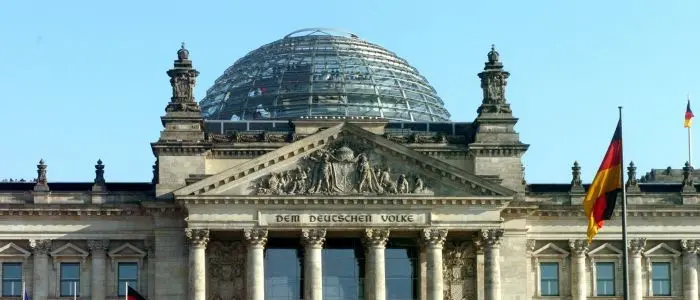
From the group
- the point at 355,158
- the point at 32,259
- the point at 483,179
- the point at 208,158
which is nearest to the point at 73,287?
the point at 32,259

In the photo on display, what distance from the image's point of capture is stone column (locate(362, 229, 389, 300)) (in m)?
105

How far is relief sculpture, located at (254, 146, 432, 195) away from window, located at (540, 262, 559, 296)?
35.0 ft

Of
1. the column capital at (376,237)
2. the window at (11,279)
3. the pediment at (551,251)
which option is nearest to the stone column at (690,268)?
the pediment at (551,251)

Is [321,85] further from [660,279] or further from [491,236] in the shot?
[660,279]

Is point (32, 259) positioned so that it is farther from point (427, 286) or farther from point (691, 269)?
point (691, 269)

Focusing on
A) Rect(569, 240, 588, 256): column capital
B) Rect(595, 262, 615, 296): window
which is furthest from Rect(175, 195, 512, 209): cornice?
Rect(595, 262, 615, 296): window

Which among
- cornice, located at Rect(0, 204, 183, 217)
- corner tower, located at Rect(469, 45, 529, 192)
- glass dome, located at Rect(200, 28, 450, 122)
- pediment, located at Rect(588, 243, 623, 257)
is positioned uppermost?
glass dome, located at Rect(200, 28, 450, 122)

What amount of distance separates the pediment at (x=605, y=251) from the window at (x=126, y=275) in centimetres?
2797

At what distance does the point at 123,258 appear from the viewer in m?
109

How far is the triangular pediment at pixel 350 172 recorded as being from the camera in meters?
104

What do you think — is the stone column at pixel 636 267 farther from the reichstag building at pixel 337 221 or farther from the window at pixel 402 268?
the window at pixel 402 268

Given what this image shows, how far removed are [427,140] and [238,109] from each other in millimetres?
18450

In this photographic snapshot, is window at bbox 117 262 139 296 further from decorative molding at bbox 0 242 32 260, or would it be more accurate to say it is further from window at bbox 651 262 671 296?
window at bbox 651 262 671 296

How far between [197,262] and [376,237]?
10536mm
